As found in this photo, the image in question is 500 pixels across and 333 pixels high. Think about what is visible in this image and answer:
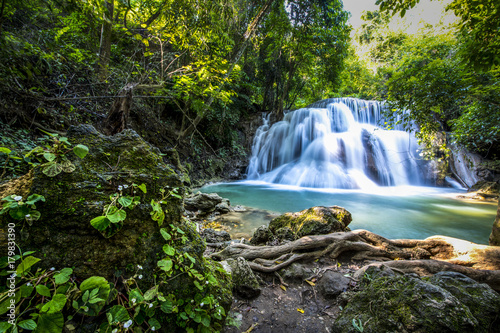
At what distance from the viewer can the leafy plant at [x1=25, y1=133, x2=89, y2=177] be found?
117 cm

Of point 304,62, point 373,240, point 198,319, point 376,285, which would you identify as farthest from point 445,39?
point 198,319

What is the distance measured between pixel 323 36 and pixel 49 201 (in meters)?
14.9

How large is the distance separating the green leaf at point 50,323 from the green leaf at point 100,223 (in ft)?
1.27

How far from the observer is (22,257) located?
96 cm

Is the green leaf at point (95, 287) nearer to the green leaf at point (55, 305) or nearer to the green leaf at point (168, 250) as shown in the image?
the green leaf at point (55, 305)

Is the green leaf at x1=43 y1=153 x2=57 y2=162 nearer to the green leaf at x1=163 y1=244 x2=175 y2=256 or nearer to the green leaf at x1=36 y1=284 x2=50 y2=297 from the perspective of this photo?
the green leaf at x1=36 y1=284 x2=50 y2=297

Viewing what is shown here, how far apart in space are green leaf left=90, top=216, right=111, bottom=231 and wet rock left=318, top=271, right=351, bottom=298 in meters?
2.33

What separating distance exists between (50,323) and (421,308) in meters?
2.16

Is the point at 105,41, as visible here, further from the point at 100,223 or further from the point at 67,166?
the point at 100,223

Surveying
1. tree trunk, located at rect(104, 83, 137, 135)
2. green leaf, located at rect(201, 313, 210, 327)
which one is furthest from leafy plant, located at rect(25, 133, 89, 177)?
tree trunk, located at rect(104, 83, 137, 135)

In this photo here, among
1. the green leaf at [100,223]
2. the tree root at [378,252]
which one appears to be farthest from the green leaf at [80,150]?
the tree root at [378,252]

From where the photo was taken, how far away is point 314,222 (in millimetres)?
3619

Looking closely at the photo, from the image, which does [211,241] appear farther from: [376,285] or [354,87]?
[354,87]

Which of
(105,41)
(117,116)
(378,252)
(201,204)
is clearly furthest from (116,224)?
(105,41)
